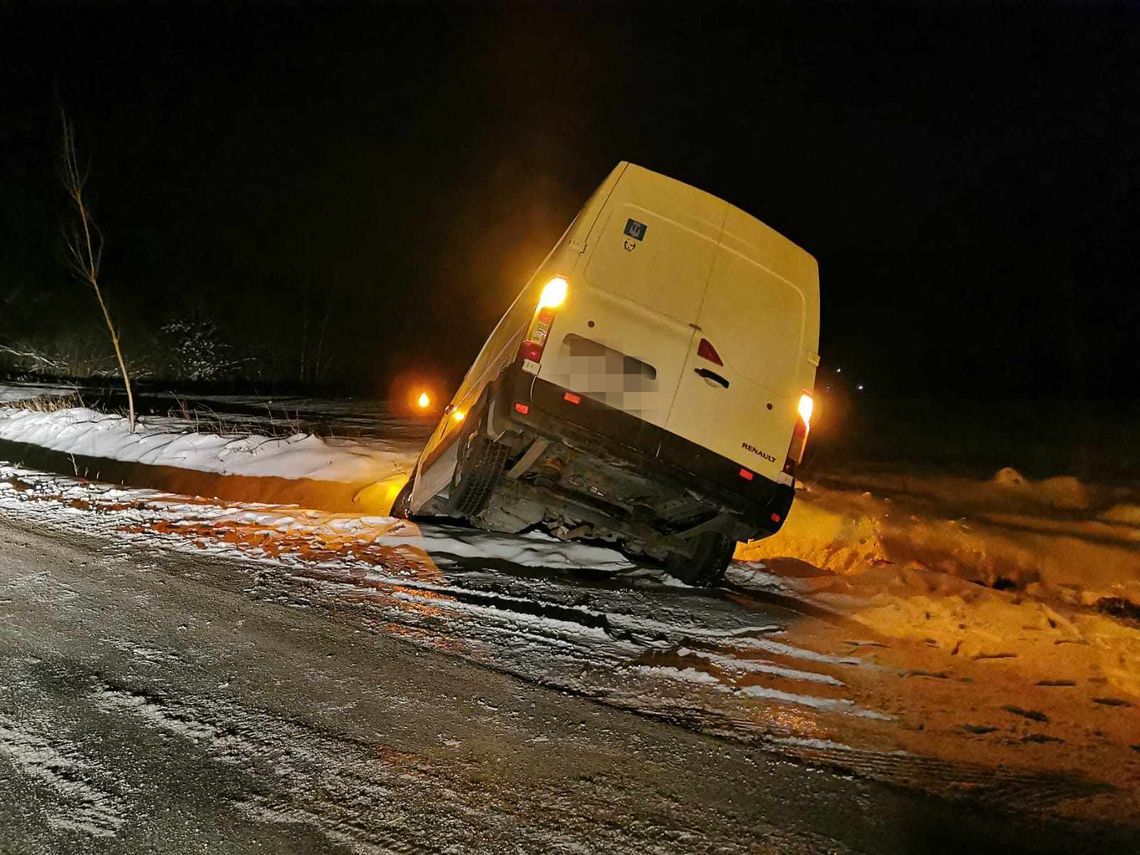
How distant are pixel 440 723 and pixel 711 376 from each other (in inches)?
115

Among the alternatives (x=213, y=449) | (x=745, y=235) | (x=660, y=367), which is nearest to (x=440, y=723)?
(x=660, y=367)

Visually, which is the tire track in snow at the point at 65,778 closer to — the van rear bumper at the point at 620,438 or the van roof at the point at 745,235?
the van rear bumper at the point at 620,438

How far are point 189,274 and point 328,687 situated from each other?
3869 cm

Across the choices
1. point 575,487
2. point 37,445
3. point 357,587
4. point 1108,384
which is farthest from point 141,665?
point 1108,384

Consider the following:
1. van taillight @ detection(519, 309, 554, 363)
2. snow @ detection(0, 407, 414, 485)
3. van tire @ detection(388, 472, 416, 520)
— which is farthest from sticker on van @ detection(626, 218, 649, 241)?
snow @ detection(0, 407, 414, 485)

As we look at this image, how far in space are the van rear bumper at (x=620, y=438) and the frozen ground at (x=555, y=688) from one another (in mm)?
1133

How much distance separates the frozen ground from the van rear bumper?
3.72 feet

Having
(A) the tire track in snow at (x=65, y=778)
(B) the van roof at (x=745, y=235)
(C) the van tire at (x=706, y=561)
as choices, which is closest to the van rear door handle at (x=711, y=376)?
(B) the van roof at (x=745, y=235)

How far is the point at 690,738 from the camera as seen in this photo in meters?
4.00

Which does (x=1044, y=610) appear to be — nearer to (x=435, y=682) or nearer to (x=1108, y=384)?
(x=435, y=682)

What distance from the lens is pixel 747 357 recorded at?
5500 mm

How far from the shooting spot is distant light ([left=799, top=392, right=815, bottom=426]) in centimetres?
566

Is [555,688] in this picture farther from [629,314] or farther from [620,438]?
[629,314]

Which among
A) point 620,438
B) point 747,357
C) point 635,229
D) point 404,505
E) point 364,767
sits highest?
point 635,229
